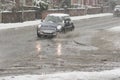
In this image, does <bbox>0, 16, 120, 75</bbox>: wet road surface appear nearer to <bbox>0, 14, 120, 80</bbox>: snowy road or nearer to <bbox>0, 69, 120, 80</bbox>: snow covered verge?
<bbox>0, 14, 120, 80</bbox>: snowy road

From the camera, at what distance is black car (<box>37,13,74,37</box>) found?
27.5m

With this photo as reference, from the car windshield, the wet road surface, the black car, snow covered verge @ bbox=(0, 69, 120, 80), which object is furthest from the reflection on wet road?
snow covered verge @ bbox=(0, 69, 120, 80)

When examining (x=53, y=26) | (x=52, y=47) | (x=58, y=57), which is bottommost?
Result: (x=52, y=47)

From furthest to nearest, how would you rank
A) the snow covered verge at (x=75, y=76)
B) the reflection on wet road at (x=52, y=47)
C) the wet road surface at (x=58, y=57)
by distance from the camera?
1. the reflection on wet road at (x=52, y=47)
2. the wet road surface at (x=58, y=57)
3. the snow covered verge at (x=75, y=76)

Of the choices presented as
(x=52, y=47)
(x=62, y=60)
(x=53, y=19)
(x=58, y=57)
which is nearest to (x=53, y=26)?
(x=53, y=19)

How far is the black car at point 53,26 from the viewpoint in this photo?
27.5 m

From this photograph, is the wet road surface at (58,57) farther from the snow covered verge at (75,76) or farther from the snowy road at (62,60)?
the snow covered verge at (75,76)

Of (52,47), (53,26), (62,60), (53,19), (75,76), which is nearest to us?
(75,76)

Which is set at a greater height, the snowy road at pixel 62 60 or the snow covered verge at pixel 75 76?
the snow covered verge at pixel 75 76

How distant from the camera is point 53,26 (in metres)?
27.9

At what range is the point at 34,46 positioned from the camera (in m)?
21.8

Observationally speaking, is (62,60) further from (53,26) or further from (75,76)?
(53,26)

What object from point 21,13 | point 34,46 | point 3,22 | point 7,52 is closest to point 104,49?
point 34,46

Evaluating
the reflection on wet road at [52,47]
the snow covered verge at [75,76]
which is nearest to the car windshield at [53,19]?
the reflection on wet road at [52,47]
